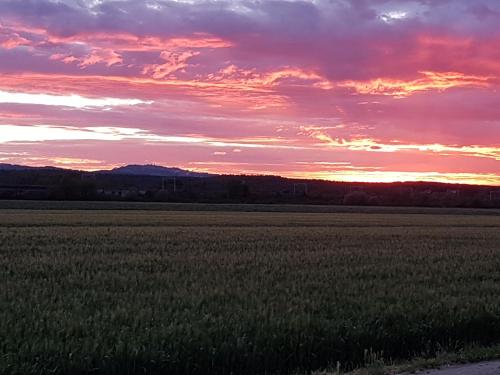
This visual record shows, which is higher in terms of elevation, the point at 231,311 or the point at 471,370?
the point at 231,311

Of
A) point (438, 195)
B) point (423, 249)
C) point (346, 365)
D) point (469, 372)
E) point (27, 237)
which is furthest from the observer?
point (438, 195)

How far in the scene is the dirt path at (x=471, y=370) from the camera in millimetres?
8422

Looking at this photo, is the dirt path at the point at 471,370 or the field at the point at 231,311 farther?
the field at the point at 231,311

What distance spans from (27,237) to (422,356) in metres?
21.2

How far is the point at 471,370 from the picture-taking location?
8.57m

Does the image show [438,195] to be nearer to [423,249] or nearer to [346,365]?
[423,249]

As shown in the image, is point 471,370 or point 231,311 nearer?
point 471,370

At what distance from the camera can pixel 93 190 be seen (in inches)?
4754

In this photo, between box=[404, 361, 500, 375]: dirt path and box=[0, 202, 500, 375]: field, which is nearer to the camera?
box=[404, 361, 500, 375]: dirt path

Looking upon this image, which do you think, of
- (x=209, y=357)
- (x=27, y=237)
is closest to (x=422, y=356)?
(x=209, y=357)

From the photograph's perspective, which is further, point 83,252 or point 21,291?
point 83,252

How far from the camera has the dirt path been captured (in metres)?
8.42

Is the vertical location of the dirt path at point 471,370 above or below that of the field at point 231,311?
below

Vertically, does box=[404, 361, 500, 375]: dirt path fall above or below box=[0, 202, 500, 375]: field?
below
